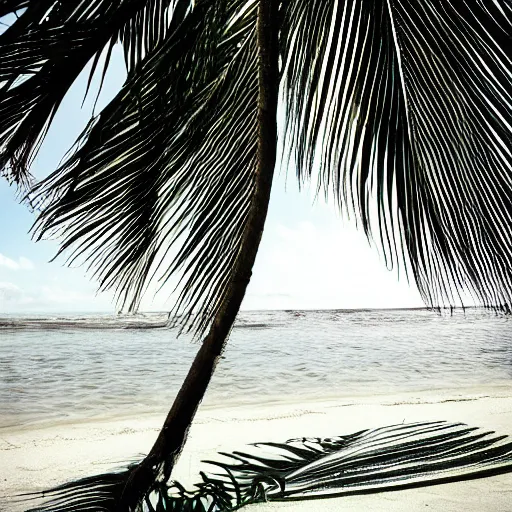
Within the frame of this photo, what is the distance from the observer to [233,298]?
1.49 meters

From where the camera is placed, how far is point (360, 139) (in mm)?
1734

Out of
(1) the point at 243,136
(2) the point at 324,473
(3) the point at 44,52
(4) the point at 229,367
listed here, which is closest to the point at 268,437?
(2) the point at 324,473

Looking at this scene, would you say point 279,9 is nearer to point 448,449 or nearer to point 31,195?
point 31,195

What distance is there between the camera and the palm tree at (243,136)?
1.45 metres

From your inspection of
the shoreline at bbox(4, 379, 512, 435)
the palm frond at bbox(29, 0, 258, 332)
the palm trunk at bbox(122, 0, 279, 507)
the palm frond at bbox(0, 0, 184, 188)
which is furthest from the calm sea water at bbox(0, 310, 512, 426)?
the palm frond at bbox(0, 0, 184, 188)

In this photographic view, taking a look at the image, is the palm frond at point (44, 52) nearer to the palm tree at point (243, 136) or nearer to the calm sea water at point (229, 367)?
the palm tree at point (243, 136)

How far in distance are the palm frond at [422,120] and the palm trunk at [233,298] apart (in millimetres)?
237

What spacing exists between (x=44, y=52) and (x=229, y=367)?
662 cm

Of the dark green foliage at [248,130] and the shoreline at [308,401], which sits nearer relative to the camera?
the dark green foliage at [248,130]

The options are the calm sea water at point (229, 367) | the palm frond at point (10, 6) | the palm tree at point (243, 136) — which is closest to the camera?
the palm frond at point (10, 6)

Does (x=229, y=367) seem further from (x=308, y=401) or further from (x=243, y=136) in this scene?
(x=243, y=136)

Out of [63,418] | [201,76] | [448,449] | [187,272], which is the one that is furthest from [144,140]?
[63,418]

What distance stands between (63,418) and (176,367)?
3.16 m

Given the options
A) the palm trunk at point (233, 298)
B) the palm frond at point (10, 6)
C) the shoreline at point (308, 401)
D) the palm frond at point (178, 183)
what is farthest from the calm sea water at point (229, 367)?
the palm frond at point (10, 6)
